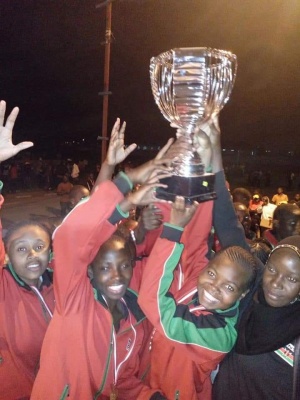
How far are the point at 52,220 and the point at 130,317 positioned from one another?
2.37m

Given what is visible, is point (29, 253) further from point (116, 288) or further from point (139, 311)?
point (139, 311)

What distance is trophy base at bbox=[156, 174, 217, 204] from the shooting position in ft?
5.92

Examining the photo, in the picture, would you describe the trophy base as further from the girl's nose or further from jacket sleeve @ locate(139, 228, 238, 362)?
the girl's nose

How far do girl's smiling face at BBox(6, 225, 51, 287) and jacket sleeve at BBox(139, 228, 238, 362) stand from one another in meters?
0.67

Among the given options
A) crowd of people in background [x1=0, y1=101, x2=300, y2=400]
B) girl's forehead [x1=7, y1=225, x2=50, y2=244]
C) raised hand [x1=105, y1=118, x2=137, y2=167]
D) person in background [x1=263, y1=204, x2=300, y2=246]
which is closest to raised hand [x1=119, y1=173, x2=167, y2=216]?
crowd of people in background [x1=0, y1=101, x2=300, y2=400]

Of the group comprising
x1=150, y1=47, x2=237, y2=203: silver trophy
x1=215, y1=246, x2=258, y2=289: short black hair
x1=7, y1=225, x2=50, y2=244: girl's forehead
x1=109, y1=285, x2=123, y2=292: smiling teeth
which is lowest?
x1=109, y1=285, x2=123, y2=292: smiling teeth

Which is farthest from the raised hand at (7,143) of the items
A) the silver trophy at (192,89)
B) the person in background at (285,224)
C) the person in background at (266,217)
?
the person in background at (266,217)

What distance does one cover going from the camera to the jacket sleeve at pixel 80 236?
1626mm

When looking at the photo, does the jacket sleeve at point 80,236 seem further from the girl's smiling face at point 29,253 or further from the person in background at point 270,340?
the person in background at point 270,340

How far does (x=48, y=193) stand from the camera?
47.0 feet

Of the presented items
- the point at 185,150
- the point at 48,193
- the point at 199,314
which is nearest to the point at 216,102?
the point at 185,150

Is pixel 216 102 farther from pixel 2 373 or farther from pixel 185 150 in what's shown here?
pixel 2 373

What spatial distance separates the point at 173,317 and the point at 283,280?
1.82 feet

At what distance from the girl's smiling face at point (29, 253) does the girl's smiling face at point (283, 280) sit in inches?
46.4
